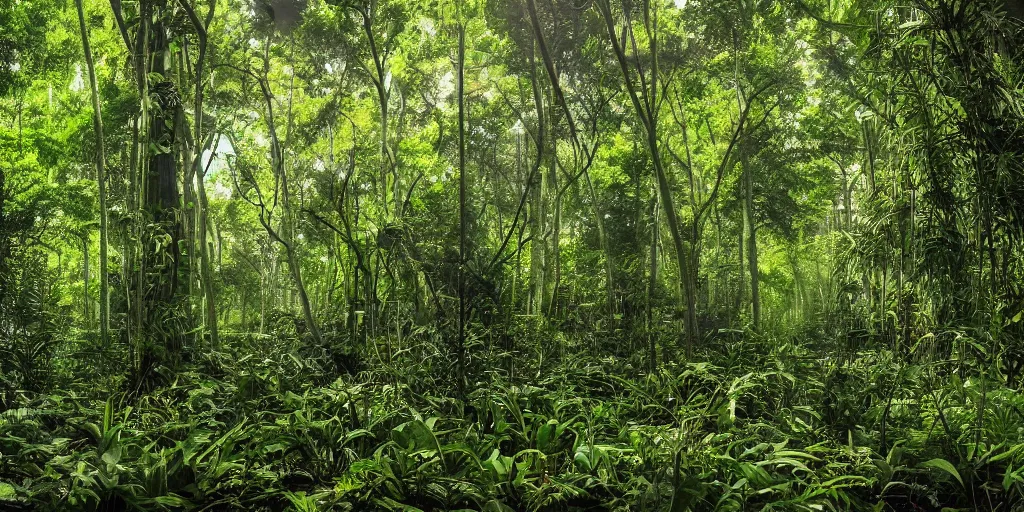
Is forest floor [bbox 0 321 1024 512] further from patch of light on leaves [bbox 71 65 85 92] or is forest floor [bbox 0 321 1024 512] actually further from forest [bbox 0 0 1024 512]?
patch of light on leaves [bbox 71 65 85 92]

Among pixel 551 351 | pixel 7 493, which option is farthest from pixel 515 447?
pixel 551 351

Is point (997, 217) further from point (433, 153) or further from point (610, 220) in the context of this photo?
point (433, 153)

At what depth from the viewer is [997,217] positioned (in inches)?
102

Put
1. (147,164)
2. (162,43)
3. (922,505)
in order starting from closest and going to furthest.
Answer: (922,505), (147,164), (162,43)

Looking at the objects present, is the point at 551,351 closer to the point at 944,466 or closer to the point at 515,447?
the point at 515,447

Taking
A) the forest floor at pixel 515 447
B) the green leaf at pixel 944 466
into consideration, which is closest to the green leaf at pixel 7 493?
the forest floor at pixel 515 447

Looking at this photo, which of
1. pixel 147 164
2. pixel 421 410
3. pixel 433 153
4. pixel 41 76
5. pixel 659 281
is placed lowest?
pixel 421 410

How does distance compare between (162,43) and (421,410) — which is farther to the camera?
(162,43)

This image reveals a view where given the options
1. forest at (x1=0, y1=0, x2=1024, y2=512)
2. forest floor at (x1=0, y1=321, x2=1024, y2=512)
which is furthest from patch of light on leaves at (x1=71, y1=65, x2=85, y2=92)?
forest floor at (x1=0, y1=321, x2=1024, y2=512)

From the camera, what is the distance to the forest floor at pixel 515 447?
2.16m

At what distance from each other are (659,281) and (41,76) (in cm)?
1067

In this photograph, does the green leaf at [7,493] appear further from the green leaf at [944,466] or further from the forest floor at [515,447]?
the green leaf at [944,466]

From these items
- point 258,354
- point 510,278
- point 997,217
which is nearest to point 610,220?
point 510,278

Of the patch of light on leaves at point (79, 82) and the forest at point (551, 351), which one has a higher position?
the patch of light on leaves at point (79, 82)
